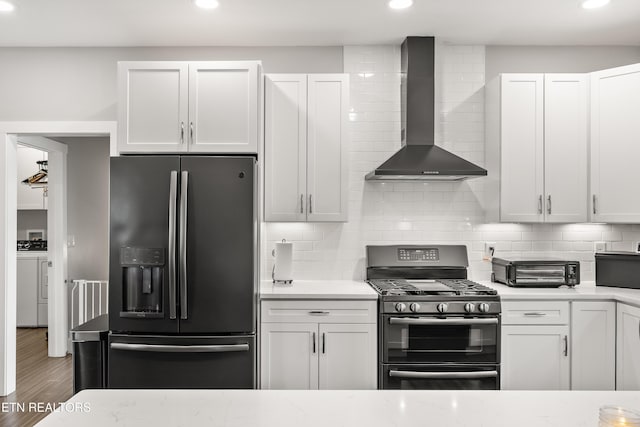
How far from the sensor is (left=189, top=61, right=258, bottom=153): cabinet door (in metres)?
3.13

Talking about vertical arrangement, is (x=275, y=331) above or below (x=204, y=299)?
below

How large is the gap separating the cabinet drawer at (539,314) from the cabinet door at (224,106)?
2007 millimetres

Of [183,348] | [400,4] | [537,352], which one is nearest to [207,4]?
[400,4]

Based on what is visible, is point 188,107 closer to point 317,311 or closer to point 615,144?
point 317,311

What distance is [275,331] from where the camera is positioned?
3.07m

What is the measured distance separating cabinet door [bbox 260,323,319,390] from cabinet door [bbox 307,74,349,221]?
87 cm

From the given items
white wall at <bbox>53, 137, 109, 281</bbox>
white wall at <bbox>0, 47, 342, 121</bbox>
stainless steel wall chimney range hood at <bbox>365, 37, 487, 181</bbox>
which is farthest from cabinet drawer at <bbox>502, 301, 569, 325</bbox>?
white wall at <bbox>53, 137, 109, 281</bbox>

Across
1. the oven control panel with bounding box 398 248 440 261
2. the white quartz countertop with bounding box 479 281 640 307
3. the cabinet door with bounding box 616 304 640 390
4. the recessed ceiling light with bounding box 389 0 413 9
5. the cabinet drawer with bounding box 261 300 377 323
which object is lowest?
the cabinet door with bounding box 616 304 640 390

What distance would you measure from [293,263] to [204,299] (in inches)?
37.3

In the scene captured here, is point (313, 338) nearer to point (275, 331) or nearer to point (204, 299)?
point (275, 331)

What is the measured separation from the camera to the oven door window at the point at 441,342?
118 inches

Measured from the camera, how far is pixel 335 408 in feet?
3.82

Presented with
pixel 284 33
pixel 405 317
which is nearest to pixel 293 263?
pixel 405 317

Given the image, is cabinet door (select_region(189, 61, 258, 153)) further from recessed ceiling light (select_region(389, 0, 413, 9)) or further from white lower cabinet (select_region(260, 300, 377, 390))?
white lower cabinet (select_region(260, 300, 377, 390))
